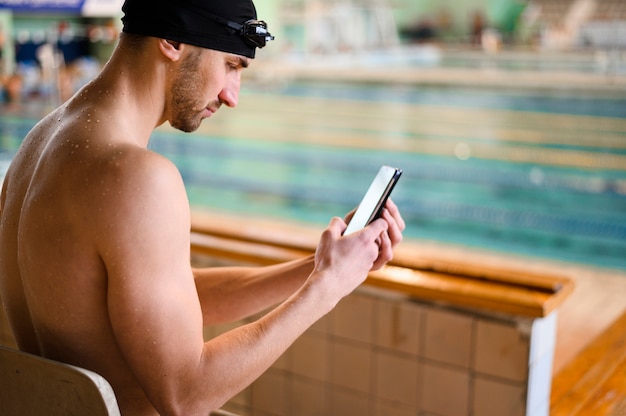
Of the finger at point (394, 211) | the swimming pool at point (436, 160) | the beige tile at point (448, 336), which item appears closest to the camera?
the finger at point (394, 211)

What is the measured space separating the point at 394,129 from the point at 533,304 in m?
8.46

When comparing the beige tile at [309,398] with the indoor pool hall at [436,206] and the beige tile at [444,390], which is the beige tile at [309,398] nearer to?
the indoor pool hall at [436,206]

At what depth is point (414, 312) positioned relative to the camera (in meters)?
2.15

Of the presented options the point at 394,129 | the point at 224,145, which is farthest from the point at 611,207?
the point at 224,145

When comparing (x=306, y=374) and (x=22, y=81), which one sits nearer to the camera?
(x=306, y=374)

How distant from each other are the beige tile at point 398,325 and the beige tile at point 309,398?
0.31 m

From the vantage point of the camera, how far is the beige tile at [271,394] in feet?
8.19

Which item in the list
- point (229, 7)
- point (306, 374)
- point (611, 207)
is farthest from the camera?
point (611, 207)

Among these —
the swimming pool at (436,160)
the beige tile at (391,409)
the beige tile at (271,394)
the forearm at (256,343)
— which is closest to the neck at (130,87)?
the forearm at (256,343)

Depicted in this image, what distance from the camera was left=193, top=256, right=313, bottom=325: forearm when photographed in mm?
1451

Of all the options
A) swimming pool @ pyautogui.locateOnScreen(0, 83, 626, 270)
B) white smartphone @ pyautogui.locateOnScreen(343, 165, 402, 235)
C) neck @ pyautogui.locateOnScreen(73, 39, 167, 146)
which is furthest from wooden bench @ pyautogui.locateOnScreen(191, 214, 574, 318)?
swimming pool @ pyautogui.locateOnScreen(0, 83, 626, 270)

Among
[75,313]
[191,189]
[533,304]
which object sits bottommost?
[191,189]

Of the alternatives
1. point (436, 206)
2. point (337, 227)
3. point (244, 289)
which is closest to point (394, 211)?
point (337, 227)

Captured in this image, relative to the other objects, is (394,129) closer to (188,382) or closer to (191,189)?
(191,189)
